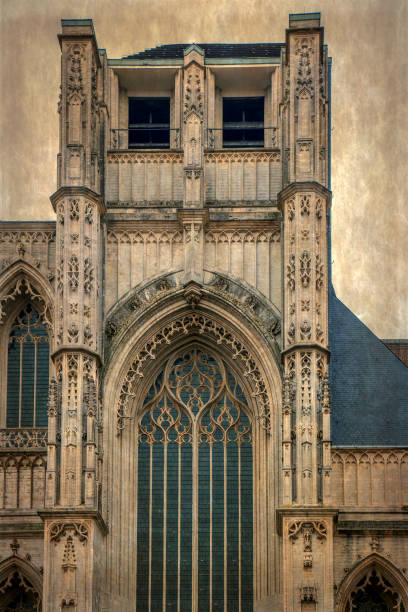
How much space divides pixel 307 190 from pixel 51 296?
5151 mm

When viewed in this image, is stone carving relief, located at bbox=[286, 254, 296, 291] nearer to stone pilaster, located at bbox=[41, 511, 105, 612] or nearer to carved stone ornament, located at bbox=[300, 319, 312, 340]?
carved stone ornament, located at bbox=[300, 319, 312, 340]

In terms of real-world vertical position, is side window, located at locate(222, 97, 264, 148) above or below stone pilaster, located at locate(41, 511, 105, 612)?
above

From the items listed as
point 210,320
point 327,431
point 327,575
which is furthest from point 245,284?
point 327,575

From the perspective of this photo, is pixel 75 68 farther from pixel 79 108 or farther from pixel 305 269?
pixel 305 269

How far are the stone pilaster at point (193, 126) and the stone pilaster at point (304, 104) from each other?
5.24 feet

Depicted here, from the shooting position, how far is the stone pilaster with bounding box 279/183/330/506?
Result: 27.1 m

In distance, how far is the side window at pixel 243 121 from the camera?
1235 inches

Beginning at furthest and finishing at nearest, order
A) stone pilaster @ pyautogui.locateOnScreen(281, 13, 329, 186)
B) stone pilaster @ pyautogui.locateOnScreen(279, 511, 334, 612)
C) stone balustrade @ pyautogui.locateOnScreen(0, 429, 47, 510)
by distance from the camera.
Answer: stone pilaster @ pyautogui.locateOnScreen(281, 13, 329, 186)
stone balustrade @ pyautogui.locateOnScreen(0, 429, 47, 510)
stone pilaster @ pyautogui.locateOnScreen(279, 511, 334, 612)

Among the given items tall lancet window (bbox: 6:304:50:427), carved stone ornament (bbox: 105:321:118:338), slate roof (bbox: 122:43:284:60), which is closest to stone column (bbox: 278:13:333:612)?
slate roof (bbox: 122:43:284:60)

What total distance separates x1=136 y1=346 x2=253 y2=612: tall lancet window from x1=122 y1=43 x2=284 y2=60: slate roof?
6.96m

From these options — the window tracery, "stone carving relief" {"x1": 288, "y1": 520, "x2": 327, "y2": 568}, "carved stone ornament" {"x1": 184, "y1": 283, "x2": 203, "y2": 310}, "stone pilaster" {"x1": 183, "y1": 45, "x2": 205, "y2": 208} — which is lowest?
the window tracery

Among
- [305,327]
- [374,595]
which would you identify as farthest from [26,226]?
[374,595]

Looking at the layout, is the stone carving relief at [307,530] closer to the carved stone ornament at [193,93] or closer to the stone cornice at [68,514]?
the stone cornice at [68,514]

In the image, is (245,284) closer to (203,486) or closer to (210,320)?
(210,320)
